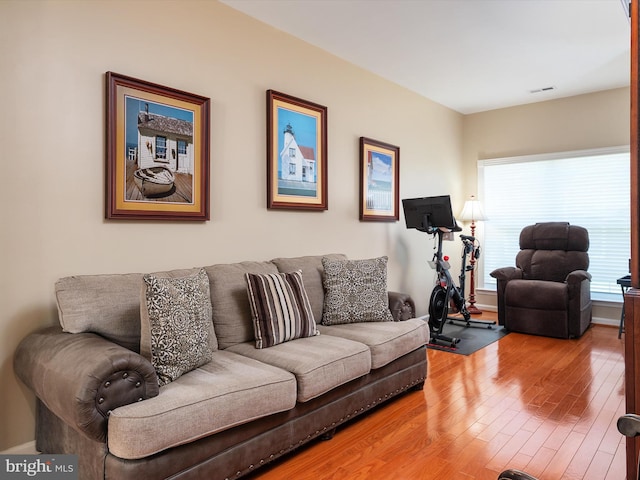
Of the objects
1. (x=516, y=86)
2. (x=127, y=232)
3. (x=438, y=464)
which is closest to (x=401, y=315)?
(x=438, y=464)

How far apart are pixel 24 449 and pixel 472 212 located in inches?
209

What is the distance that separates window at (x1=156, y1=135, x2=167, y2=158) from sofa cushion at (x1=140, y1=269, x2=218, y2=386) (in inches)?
37.7

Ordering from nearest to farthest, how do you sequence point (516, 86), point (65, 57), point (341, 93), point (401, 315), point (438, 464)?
point (438, 464) → point (65, 57) → point (401, 315) → point (341, 93) → point (516, 86)

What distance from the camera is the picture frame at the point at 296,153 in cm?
343

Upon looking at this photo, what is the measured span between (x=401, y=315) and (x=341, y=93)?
2.18 metres

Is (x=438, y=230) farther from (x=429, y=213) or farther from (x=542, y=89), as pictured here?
(x=542, y=89)

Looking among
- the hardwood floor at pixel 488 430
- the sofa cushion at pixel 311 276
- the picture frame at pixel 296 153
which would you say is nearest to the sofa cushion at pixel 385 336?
the sofa cushion at pixel 311 276

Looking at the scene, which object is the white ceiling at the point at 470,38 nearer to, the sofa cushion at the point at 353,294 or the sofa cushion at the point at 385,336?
the sofa cushion at the point at 353,294

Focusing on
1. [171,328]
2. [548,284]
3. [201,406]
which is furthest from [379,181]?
[201,406]

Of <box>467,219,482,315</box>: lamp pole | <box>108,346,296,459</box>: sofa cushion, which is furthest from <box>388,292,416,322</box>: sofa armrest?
<box>467,219,482,315</box>: lamp pole

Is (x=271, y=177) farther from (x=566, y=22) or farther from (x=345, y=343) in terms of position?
(x=566, y=22)

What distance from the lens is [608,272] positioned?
5324 millimetres

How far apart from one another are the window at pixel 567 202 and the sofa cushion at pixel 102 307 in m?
5.25

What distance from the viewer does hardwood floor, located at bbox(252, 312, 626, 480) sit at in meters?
2.16
